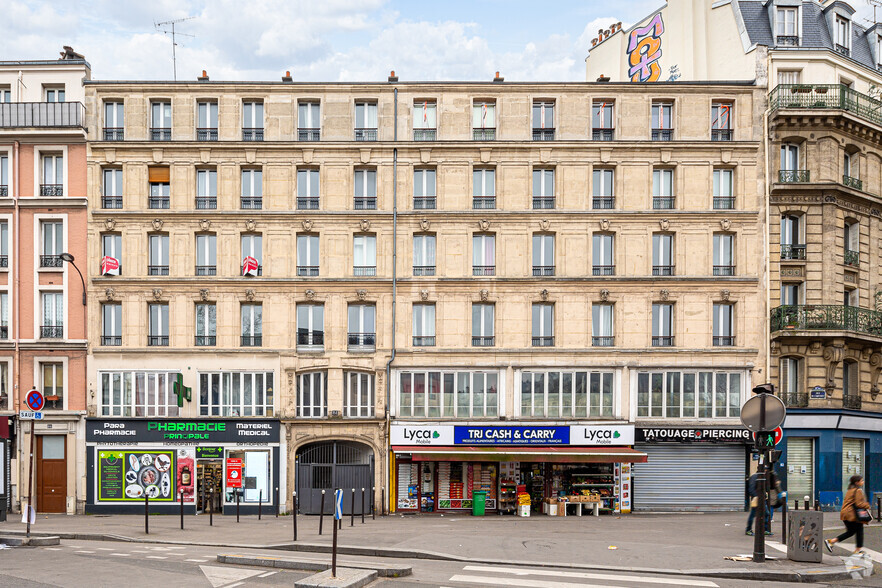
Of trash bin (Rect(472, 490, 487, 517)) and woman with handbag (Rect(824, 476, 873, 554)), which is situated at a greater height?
woman with handbag (Rect(824, 476, 873, 554))

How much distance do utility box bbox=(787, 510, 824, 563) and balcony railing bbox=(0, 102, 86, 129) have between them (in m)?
26.9

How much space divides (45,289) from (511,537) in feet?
65.5

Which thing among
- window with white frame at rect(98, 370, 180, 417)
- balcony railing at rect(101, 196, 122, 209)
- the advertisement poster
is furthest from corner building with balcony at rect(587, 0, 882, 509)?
balcony railing at rect(101, 196, 122, 209)

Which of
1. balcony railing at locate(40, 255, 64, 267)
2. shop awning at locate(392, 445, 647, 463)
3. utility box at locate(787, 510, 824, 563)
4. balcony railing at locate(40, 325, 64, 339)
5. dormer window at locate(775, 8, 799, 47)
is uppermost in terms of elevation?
dormer window at locate(775, 8, 799, 47)

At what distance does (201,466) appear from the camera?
3075cm

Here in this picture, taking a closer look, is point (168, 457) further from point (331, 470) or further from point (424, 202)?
point (424, 202)

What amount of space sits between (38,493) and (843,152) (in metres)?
32.1

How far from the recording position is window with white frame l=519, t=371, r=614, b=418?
30781 mm

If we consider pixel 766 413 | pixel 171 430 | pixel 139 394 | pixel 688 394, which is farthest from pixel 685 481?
pixel 139 394

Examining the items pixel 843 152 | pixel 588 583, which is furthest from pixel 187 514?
pixel 843 152

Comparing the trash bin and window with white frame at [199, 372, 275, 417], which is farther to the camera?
window with white frame at [199, 372, 275, 417]

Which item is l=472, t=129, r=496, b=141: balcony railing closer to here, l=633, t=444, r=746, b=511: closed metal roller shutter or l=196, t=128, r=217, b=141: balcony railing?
l=196, t=128, r=217, b=141: balcony railing

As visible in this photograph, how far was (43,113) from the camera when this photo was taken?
1227 inches

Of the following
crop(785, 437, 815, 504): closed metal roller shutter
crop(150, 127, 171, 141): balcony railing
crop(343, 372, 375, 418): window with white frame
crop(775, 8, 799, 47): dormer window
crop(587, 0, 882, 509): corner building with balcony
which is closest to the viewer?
crop(343, 372, 375, 418): window with white frame
